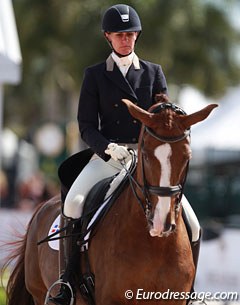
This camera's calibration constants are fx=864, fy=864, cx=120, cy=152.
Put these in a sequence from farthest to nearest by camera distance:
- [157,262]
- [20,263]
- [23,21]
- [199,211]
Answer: [23,21] → [199,211] → [20,263] → [157,262]

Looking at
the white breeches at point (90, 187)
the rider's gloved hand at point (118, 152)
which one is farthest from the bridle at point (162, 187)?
the white breeches at point (90, 187)

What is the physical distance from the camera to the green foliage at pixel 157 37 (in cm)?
2539

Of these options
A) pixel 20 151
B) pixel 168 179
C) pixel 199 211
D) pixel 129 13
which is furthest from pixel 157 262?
pixel 20 151

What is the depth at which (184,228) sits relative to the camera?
6859 millimetres

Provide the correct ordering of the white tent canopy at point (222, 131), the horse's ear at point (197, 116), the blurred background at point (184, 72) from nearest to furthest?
1. the horse's ear at point (197, 116)
2. the blurred background at point (184, 72)
3. the white tent canopy at point (222, 131)

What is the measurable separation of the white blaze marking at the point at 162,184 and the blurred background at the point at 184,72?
8.54 m

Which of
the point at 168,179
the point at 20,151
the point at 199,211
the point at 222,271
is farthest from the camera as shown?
the point at 20,151

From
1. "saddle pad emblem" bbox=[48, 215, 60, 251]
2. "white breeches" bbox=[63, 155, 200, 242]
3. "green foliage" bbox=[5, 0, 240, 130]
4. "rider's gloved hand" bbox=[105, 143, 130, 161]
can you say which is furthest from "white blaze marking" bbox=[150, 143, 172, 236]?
"green foliage" bbox=[5, 0, 240, 130]

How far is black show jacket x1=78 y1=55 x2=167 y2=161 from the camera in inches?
285

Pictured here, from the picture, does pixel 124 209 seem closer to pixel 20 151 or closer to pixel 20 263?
pixel 20 263

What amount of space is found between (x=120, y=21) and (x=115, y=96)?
62cm

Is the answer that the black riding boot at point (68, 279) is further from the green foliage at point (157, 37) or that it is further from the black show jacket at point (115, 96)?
the green foliage at point (157, 37)

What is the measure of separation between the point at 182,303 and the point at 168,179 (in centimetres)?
122

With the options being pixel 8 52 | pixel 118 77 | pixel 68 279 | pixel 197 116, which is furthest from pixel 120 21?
pixel 8 52
